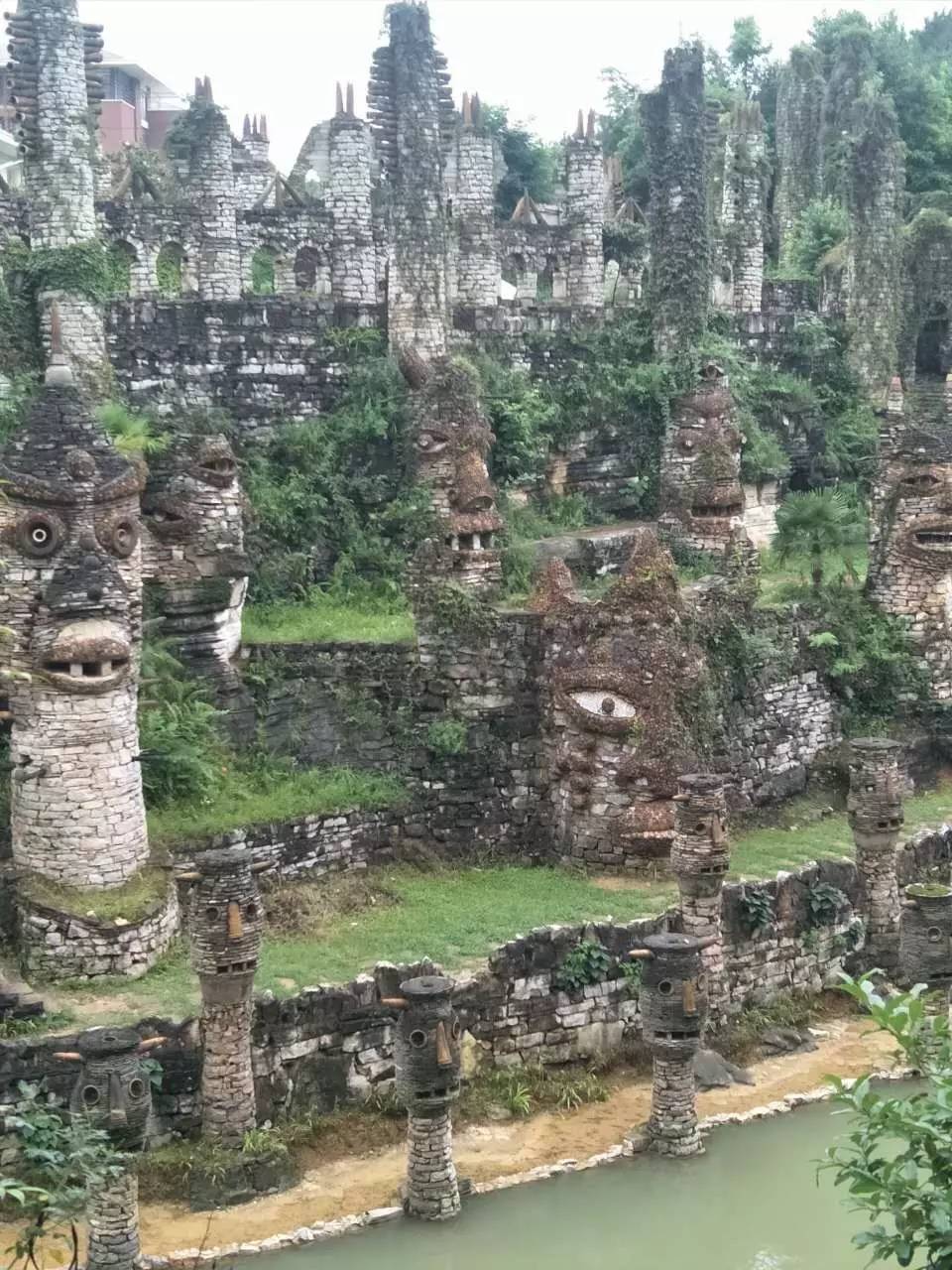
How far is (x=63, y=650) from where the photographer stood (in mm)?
15953

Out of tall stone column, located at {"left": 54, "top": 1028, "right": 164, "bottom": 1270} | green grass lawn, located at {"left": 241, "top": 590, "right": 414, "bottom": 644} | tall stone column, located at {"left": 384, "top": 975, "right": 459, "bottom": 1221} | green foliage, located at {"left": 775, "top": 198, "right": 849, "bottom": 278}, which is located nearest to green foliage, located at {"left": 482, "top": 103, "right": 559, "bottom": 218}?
green foliage, located at {"left": 775, "top": 198, "right": 849, "bottom": 278}

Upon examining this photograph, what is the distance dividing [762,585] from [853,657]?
2113mm

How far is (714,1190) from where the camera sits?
1523 centimetres

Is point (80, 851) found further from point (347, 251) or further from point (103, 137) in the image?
point (103, 137)

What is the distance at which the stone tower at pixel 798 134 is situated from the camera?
4428cm

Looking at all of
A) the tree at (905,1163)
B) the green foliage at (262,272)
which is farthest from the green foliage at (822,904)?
the green foliage at (262,272)

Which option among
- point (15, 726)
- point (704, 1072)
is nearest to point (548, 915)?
point (704, 1072)

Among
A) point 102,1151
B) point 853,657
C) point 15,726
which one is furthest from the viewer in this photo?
point 853,657

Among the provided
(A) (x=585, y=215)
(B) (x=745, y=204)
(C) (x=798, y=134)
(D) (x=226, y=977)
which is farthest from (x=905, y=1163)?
(C) (x=798, y=134)

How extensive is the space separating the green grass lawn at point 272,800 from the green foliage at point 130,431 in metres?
4.23

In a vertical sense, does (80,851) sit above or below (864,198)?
below

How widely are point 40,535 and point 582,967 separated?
7.21 metres

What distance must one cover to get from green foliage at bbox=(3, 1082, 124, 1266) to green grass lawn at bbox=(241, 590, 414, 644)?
29.3ft

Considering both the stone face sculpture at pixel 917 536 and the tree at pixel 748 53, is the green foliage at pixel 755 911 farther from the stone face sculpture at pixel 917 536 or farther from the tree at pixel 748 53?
the tree at pixel 748 53
